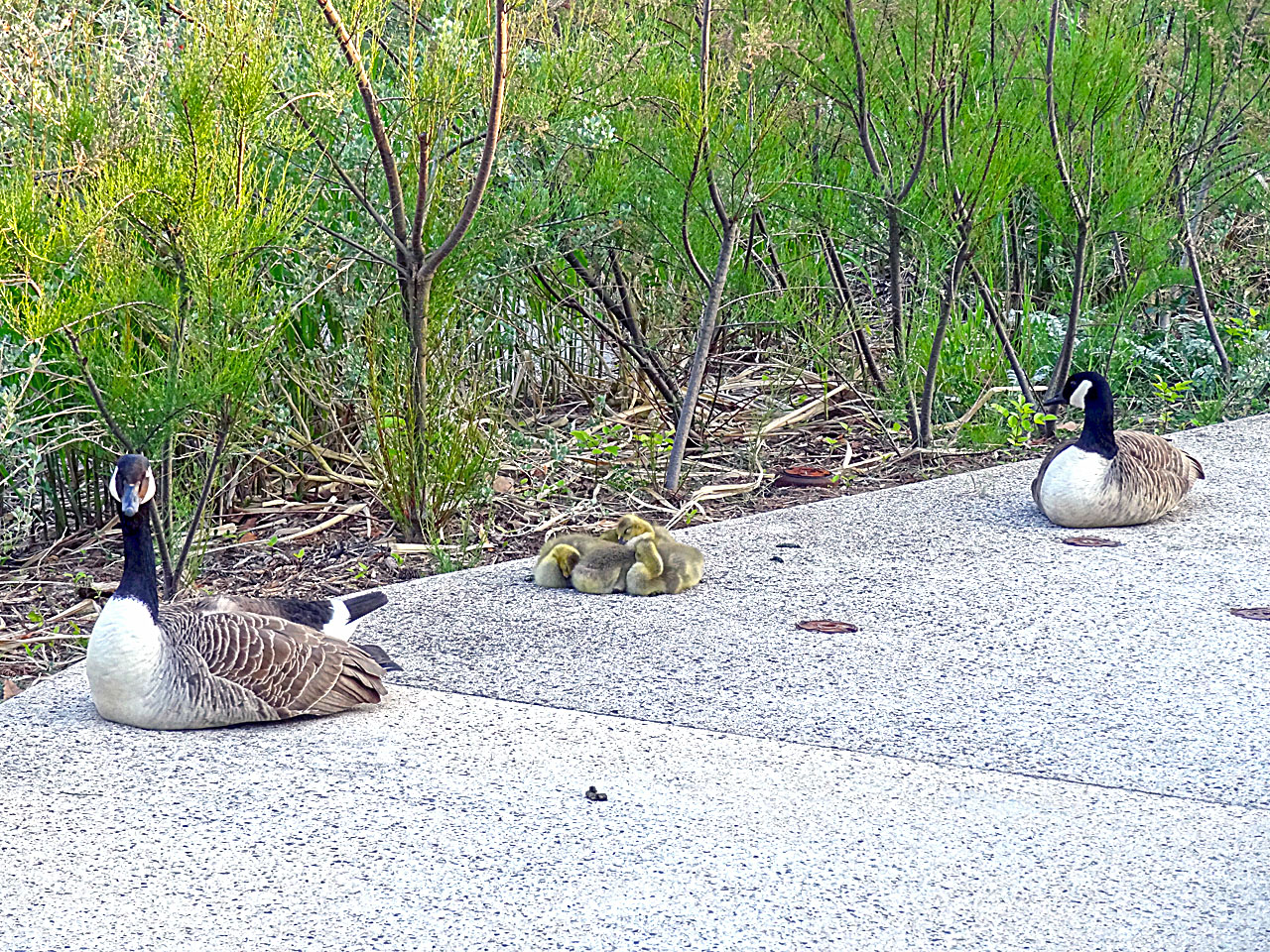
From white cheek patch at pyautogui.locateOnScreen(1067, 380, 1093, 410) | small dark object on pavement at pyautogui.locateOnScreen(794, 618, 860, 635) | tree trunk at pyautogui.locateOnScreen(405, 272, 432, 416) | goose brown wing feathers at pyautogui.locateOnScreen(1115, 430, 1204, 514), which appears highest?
tree trunk at pyautogui.locateOnScreen(405, 272, 432, 416)

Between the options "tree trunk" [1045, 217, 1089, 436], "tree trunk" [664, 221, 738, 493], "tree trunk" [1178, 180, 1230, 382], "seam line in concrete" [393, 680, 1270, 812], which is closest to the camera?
"seam line in concrete" [393, 680, 1270, 812]

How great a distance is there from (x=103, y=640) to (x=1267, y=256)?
9215 millimetres

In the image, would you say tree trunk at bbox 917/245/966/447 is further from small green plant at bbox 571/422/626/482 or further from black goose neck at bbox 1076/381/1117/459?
small green plant at bbox 571/422/626/482

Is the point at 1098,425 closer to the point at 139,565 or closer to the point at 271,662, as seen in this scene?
the point at 271,662

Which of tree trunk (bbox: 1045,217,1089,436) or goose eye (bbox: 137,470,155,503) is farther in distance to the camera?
tree trunk (bbox: 1045,217,1089,436)

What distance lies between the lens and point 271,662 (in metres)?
4.45

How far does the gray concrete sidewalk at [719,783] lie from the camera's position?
134 inches

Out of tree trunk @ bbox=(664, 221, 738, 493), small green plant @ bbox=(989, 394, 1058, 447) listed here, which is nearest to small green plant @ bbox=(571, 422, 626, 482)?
tree trunk @ bbox=(664, 221, 738, 493)

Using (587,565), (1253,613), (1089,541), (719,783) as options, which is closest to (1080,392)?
(1089,541)

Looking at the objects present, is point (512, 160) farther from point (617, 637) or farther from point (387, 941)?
→ point (387, 941)

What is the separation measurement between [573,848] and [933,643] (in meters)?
2.00

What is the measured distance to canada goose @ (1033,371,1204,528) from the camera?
6516 millimetres

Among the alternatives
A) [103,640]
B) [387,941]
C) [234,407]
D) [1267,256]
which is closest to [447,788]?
[387,941]

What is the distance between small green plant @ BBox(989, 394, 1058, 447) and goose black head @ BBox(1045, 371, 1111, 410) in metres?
0.97
